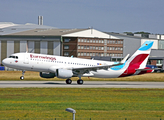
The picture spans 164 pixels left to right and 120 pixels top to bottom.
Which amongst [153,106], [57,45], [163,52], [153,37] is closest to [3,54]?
[57,45]

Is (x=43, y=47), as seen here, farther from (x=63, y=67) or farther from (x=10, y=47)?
(x=63, y=67)

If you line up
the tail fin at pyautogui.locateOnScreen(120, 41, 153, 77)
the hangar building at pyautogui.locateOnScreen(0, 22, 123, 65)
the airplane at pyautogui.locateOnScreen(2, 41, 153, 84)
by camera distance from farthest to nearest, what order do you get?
the hangar building at pyautogui.locateOnScreen(0, 22, 123, 65) → the tail fin at pyautogui.locateOnScreen(120, 41, 153, 77) → the airplane at pyautogui.locateOnScreen(2, 41, 153, 84)

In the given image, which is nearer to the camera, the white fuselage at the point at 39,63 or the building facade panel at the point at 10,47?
the white fuselage at the point at 39,63

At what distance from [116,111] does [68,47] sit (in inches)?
4104

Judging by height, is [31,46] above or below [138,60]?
above

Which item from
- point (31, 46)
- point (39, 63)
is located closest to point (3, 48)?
point (31, 46)

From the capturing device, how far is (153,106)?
81.7ft

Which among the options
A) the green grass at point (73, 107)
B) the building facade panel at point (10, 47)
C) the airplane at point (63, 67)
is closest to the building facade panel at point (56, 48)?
the building facade panel at point (10, 47)

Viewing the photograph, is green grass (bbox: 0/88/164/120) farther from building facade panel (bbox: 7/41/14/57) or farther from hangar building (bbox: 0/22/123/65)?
building facade panel (bbox: 7/41/14/57)

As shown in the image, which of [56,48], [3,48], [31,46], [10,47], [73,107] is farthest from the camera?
[3,48]

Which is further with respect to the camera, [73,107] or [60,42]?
[60,42]

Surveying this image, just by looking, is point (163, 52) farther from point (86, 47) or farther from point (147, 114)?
point (147, 114)

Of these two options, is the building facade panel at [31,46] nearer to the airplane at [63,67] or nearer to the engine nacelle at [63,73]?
the airplane at [63,67]

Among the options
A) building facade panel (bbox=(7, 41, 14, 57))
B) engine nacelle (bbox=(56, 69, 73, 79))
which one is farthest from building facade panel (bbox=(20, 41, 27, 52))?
engine nacelle (bbox=(56, 69, 73, 79))
